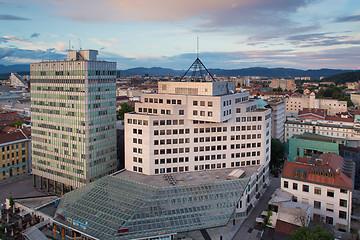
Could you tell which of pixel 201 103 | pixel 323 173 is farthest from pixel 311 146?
pixel 201 103

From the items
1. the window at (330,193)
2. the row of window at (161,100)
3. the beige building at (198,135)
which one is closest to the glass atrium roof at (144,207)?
the beige building at (198,135)

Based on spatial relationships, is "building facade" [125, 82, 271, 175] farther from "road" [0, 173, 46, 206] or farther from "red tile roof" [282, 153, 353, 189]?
"road" [0, 173, 46, 206]

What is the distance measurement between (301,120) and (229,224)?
7500 cm

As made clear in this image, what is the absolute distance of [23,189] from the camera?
251 feet

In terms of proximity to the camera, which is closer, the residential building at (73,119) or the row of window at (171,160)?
the row of window at (171,160)

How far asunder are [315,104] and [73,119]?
137 m

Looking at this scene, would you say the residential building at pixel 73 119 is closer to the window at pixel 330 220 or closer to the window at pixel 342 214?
the window at pixel 330 220

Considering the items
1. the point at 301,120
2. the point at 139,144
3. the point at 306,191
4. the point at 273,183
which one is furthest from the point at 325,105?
the point at 139,144

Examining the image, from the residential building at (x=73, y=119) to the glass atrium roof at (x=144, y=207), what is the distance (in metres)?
11.1

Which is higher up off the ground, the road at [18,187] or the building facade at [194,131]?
the building facade at [194,131]

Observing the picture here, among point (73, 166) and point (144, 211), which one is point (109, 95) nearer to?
point (73, 166)

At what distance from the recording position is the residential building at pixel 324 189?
55.1 metres

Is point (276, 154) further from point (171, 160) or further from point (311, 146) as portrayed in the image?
point (171, 160)

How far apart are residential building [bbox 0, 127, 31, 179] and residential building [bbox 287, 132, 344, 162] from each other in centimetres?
7678
